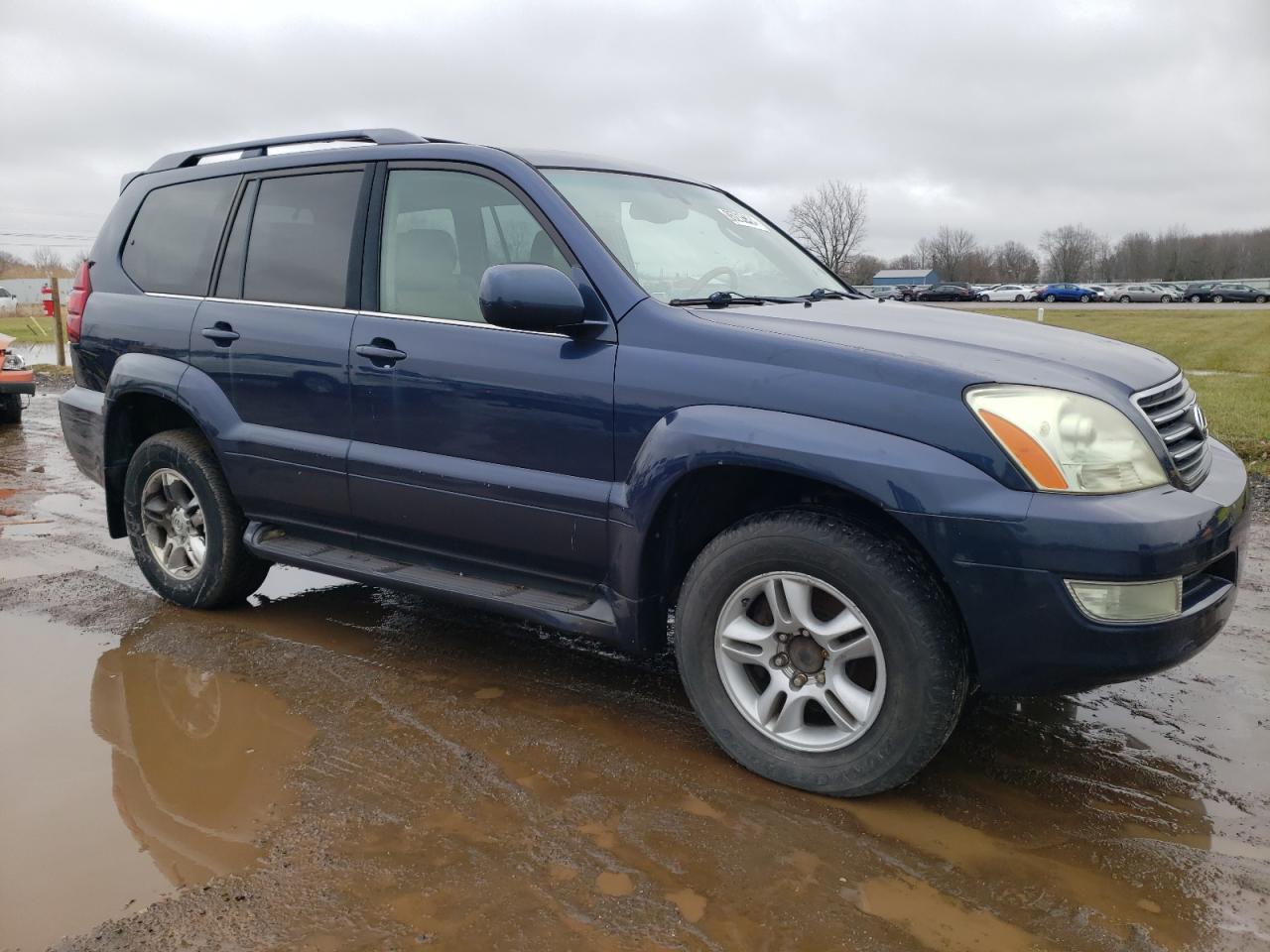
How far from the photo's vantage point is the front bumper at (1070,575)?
247 cm

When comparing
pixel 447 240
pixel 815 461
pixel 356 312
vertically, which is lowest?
pixel 815 461

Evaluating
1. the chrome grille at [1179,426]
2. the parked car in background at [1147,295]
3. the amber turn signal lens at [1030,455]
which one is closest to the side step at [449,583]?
the amber turn signal lens at [1030,455]

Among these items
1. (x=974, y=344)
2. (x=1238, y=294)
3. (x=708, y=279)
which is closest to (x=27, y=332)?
(x=708, y=279)

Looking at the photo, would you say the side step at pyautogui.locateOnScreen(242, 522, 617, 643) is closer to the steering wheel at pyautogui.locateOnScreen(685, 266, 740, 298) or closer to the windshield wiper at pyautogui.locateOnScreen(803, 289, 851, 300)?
the steering wheel at pyautogui.locateOnScreen(685, 266, 740, 298)

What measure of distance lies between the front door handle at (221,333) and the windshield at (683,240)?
1516 mm

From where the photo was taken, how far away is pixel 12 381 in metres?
9.98

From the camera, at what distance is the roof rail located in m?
3.90

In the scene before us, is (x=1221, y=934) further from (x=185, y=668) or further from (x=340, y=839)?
(x=185, y=668)

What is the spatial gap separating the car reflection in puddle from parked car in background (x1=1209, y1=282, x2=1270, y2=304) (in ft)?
178

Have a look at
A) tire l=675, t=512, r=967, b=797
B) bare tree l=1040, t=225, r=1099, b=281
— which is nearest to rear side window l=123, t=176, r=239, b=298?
tire l=675, t=512, r=967, b=797

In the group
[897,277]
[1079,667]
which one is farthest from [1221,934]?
[897,277]

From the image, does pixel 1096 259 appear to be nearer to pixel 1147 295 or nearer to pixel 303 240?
pixel 1147 295

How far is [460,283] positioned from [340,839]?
6.18ft

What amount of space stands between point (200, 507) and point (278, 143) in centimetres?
162
